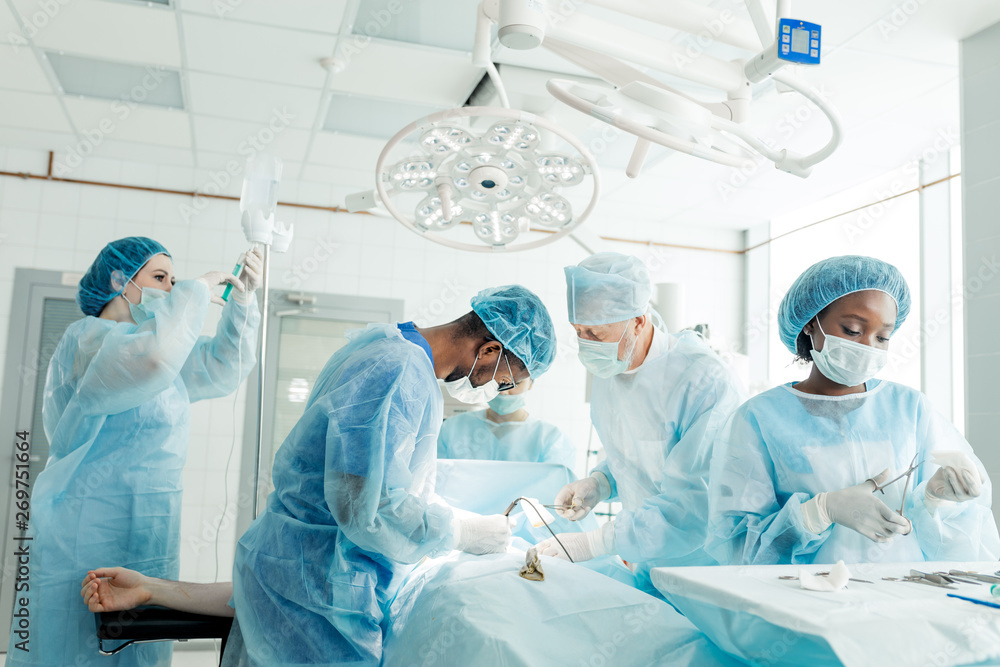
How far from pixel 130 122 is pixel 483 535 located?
3167 mm

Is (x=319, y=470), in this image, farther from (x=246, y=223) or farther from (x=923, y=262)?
(x=923, y=262)

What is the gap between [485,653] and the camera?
1.11 metres

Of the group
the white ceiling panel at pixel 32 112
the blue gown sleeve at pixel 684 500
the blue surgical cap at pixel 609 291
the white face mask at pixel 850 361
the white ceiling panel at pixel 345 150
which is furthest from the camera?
the white ceiling panel at pixel 345 150

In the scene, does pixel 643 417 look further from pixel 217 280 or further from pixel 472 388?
pixel 217 280

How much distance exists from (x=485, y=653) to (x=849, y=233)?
13.1 feet

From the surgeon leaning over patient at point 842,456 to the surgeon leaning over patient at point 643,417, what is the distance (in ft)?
0.41

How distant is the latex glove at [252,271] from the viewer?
2320 mm

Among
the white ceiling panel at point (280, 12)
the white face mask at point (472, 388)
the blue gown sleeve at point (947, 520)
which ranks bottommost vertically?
the blue gown sleeve at point (947, 520)

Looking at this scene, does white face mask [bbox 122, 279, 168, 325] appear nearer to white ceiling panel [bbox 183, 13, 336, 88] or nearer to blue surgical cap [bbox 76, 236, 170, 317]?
blue surgical cap [bbox 76, 236, 170, 317]

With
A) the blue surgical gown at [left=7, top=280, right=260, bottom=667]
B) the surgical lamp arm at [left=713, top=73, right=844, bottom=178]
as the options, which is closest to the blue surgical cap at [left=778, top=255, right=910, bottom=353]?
the surgical lamp arm at [left=713, top=73, right=844, bottom=178]

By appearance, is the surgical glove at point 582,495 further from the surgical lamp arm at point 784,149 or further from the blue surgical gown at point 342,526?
the surgical lamp arm at point 784,149

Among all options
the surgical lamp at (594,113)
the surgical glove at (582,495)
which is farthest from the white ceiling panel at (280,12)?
the surgical glove at (582,495)

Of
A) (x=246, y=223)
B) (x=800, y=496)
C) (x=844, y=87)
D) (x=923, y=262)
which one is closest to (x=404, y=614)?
(x=800, y=496)

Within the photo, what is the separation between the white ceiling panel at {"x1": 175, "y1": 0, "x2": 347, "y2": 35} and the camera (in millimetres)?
2598
